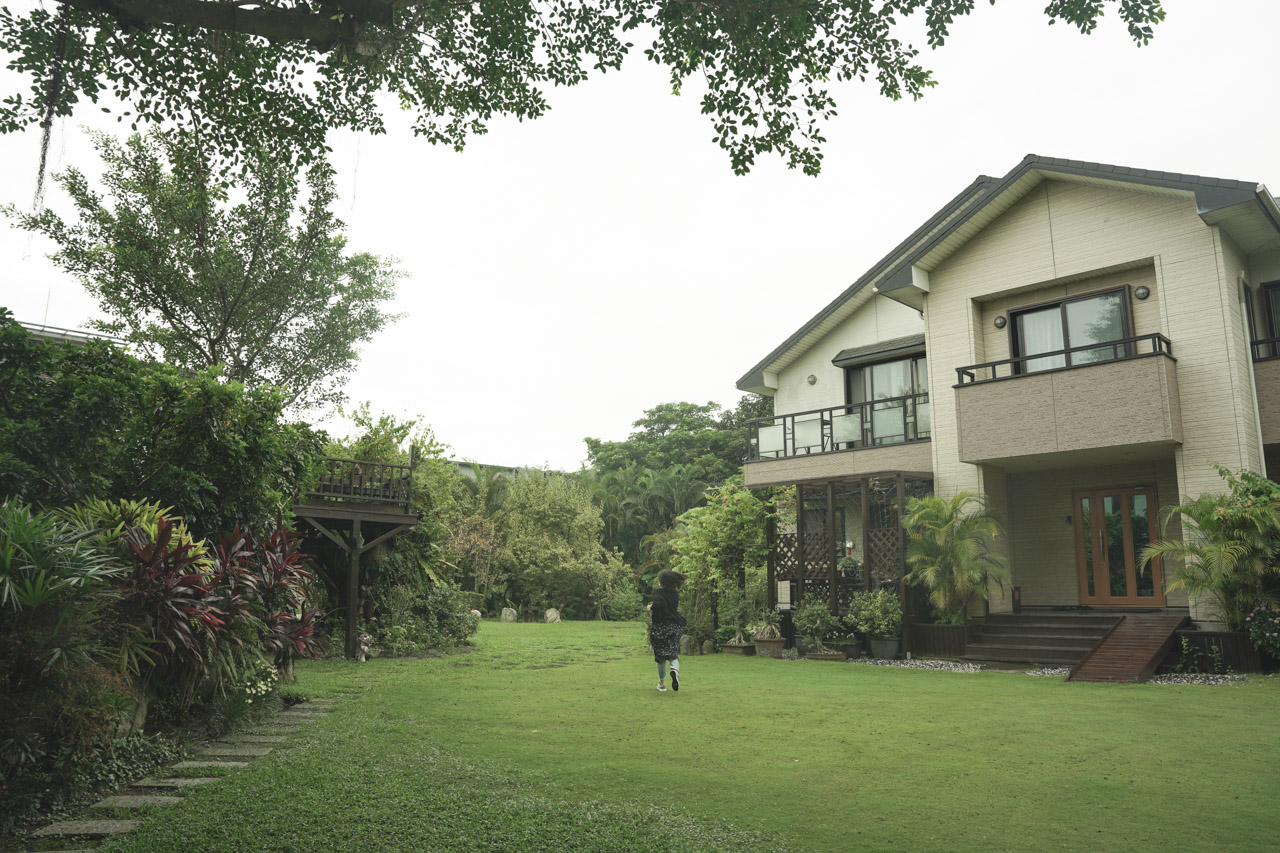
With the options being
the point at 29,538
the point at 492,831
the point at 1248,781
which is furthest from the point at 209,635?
the point at 1248,781

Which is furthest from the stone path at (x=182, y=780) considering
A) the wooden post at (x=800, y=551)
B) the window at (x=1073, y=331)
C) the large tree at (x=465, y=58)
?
the window at (x=1073, y=331)

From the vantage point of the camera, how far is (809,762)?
6.24 meters

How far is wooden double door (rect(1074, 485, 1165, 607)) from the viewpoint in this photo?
14805 mm

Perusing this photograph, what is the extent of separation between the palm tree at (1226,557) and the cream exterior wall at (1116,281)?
1.26 m

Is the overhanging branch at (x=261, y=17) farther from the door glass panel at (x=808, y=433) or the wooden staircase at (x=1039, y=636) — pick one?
the door glass panel at (x=808, y=433)

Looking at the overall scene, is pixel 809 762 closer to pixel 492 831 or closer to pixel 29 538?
pixel 492 831

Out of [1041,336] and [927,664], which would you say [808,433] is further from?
[927,664]

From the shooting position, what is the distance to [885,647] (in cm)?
1479

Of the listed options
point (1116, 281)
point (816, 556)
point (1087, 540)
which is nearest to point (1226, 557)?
point (1087, 540)

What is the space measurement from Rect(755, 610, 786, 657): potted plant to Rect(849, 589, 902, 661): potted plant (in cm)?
157

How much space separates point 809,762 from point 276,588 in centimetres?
597

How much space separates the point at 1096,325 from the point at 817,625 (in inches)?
298

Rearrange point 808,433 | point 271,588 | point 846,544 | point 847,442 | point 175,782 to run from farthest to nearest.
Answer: point 808,433 → point 847,442 → point 846,544 → point 271,588 → point 175,782

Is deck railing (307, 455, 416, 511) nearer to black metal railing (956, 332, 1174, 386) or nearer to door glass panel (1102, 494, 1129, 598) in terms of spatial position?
black metal railing (956, 332, 1174, 386)
